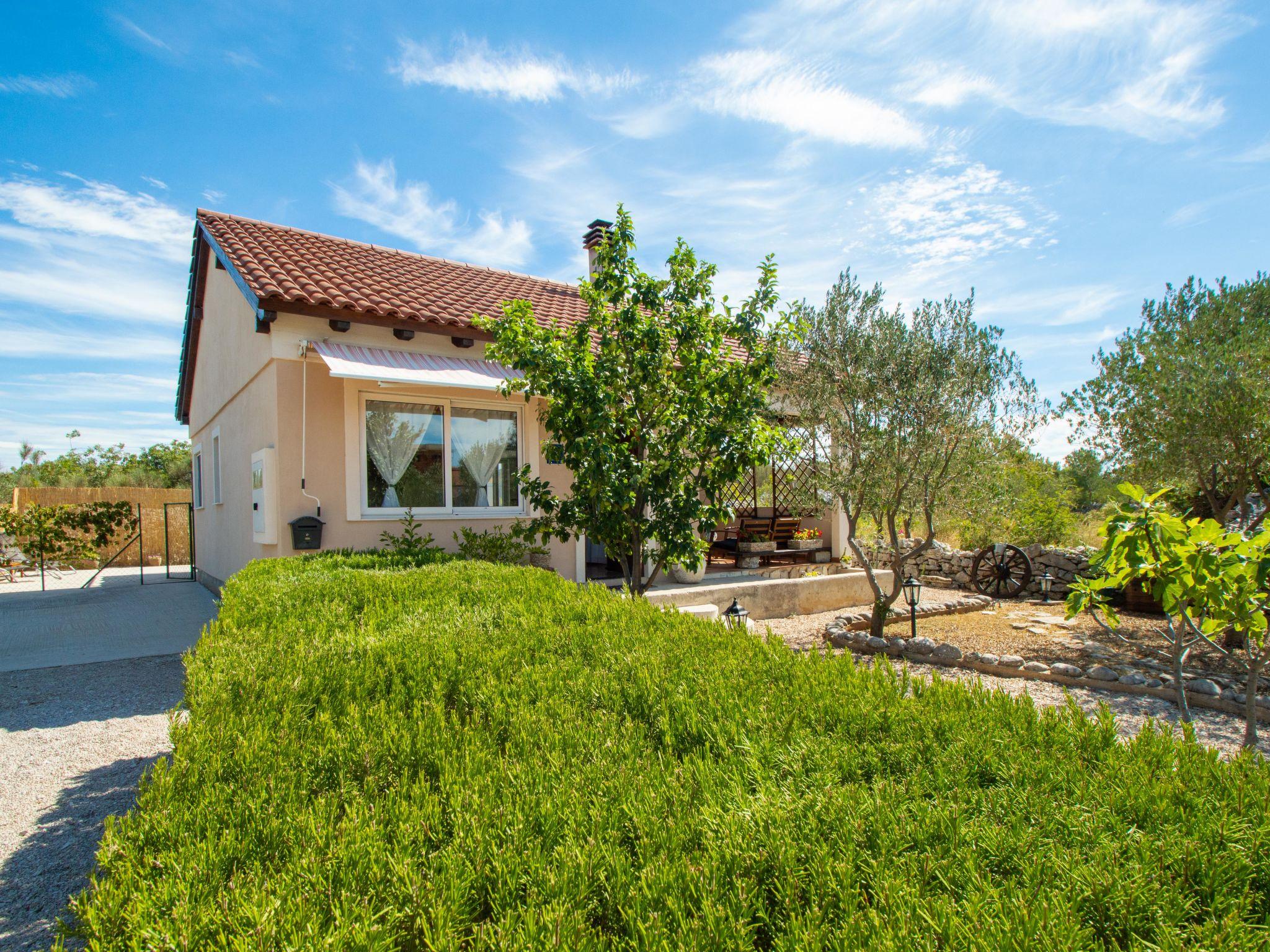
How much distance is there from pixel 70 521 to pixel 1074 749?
32672 mm

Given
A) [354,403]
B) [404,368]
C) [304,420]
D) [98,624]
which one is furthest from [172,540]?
[404,368]

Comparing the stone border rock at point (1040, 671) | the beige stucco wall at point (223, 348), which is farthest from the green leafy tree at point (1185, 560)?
the beige stucco wall at point (223, 348)

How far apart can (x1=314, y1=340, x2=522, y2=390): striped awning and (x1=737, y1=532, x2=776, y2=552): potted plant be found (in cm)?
847

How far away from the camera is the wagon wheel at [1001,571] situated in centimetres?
1894

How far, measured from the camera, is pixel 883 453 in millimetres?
12094

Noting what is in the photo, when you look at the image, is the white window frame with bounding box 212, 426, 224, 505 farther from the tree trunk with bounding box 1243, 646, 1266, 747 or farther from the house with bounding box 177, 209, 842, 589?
the tree trunk with bounding box 1243, 646, 1266, 747

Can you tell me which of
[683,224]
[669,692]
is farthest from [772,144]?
[669,692]

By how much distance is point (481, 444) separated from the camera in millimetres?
13914

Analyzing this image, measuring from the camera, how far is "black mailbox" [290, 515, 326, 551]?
11.5m

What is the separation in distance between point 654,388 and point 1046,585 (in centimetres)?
1341

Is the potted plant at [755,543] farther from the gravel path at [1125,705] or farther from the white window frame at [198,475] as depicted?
the white window frame at [198,475]

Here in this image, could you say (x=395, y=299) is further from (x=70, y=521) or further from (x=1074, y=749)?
(x=70, y=521)

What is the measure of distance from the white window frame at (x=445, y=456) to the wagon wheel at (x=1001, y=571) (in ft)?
45.9

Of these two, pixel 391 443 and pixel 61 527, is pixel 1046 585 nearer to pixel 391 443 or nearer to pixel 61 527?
pixel 391 443
